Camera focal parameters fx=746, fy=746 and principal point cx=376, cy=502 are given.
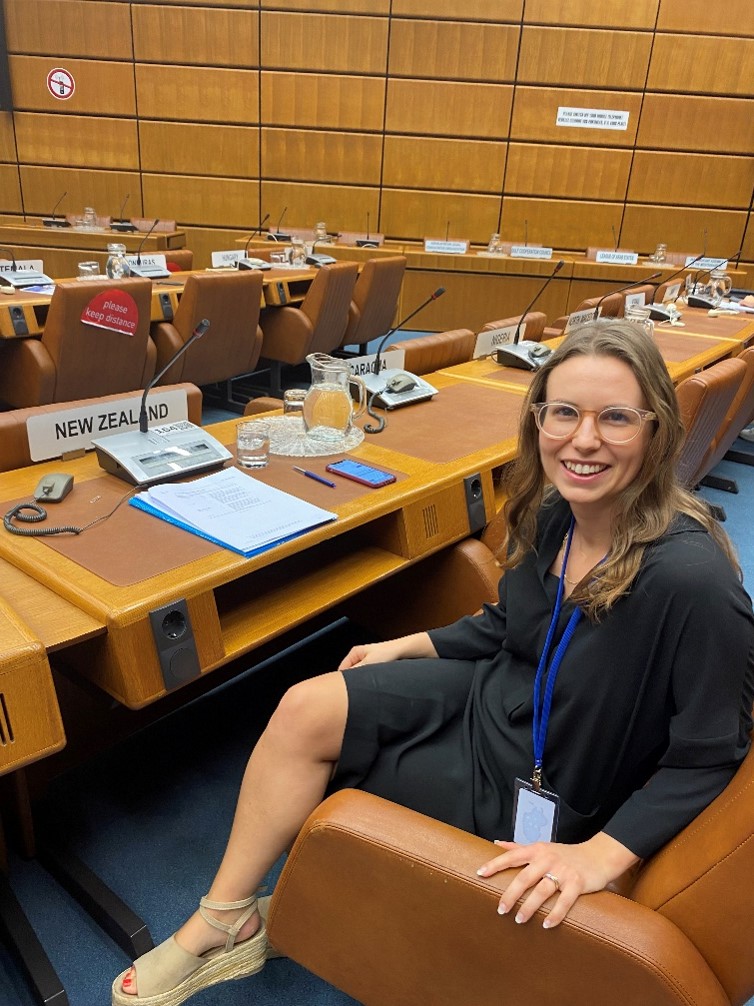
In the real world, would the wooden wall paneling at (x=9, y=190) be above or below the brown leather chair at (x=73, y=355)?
above

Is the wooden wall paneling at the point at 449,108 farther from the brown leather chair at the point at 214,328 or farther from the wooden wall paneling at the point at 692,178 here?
the brown leather chair at the point at 214,328

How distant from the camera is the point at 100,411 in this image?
4.99 ft

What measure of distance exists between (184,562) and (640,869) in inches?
29.3

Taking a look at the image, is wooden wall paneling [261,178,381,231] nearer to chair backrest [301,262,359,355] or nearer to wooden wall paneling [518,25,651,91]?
wooden wall paneling [518,25,651,91]

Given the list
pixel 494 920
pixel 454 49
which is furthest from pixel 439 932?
pixel 454 49

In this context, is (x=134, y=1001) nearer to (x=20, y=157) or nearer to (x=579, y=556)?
(x=579, y=556)

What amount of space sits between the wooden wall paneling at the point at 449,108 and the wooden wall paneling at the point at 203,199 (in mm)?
1522

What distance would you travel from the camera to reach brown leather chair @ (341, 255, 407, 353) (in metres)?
4.68

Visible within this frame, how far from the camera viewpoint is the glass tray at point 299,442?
1.66 metres

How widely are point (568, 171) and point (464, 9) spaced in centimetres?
163

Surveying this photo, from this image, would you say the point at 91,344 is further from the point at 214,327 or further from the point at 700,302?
the point at 700,302

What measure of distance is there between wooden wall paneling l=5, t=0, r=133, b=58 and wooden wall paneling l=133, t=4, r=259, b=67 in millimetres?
178

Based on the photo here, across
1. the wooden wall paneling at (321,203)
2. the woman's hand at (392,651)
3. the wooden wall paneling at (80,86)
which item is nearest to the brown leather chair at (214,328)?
the woman's hand at (392,651)

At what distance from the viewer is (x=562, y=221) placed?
7.02m
